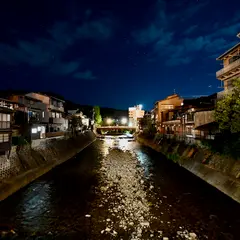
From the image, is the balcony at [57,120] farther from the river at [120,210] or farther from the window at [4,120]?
the river at [120,210]

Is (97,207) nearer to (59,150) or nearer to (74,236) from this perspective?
(74,236)

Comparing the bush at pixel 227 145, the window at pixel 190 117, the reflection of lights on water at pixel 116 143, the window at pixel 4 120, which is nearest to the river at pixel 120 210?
the bush at pixel 227 145

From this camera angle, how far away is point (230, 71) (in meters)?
30.6

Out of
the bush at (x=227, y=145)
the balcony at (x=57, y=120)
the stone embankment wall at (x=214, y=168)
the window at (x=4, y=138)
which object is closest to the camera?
the stone embankment wall at (x=214, y=168)

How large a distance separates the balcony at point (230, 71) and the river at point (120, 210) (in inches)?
640

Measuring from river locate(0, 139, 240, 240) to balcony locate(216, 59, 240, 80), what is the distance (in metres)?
16.3

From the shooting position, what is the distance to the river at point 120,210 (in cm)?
1152

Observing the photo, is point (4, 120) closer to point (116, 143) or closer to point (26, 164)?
point (26, 164)

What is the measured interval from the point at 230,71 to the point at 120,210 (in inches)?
1011

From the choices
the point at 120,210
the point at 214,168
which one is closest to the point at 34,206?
the point at 120,210

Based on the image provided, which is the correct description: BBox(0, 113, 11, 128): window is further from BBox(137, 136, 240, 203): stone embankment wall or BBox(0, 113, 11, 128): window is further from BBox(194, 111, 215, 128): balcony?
BBox(194, 111, 215, 128): balcony

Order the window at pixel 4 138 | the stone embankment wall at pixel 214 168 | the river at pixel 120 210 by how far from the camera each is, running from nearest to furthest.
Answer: the river at pixel 120 210, the stone embankment wall at pixel 214 168, the window at pixel 4 138

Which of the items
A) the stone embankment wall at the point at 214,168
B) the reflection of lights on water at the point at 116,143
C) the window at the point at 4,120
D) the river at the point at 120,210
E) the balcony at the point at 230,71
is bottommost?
the river at the point at 120,210

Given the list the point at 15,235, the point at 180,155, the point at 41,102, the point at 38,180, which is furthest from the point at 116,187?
the point at 41,102
